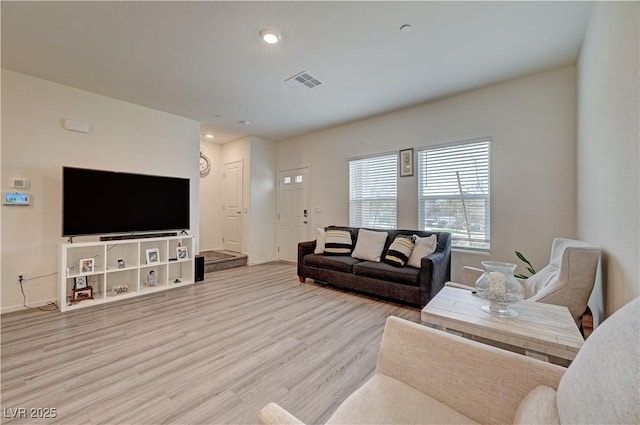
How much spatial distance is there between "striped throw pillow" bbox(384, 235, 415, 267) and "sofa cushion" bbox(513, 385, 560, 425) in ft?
8.09

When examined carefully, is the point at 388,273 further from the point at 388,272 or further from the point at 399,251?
the point at 399,251

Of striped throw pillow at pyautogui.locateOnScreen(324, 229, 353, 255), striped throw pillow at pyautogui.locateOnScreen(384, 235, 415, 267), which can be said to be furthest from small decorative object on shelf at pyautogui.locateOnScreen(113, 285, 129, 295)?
striped throw pillow at pyautogui.locateOnScreen(384, 235, 415, 267)

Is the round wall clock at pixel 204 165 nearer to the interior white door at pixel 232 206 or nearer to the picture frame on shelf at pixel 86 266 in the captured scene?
the interior white door at pixel 232 206

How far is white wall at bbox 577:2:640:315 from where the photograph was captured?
1.28 metres

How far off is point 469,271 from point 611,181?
132 centimetres

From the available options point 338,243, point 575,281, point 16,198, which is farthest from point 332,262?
point 16,198

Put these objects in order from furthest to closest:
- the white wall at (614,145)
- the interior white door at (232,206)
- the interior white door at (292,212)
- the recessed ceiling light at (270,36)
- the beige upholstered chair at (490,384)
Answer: the interior white door at (232,206), the interior white door at (292,212), the recessed ceiling light at (270,36), the white wall at (614,145), the beige upholstered chair at (490,384)

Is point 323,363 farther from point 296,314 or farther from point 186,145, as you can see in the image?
point 186,145

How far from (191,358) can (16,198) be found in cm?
291

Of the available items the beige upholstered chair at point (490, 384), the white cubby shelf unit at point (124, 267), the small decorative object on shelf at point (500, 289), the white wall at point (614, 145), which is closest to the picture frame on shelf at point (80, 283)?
the white cubby shelf unit at point (124, 267)

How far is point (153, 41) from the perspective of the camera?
2434 millimetres

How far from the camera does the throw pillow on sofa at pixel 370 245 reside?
3.70m

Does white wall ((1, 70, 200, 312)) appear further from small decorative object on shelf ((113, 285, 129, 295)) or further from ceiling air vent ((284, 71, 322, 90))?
ceiling air vent ((284, 71, 322, 90))

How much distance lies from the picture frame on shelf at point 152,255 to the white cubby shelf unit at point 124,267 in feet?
0.04
